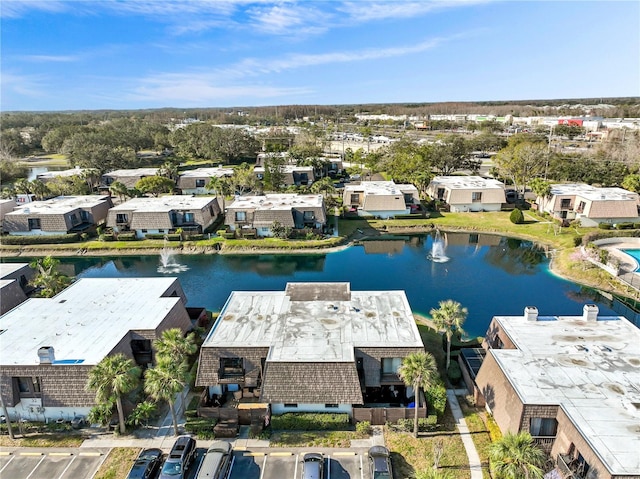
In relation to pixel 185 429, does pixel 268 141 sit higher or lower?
higher

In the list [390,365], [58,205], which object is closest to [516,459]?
[390,365]

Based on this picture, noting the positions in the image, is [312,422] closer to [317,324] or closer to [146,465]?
[317,324]

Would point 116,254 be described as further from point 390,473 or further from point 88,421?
point 390,473

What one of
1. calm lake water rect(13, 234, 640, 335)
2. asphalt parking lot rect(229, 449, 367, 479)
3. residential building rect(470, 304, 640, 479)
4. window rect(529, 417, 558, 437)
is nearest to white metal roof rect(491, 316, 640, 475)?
residential building rect(470, 304, 640, 479)

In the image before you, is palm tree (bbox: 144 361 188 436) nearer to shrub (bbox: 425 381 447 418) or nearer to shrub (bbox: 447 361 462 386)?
shrub (bbox: 425 381 447 418)

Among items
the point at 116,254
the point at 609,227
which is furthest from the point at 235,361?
the point at 609,227

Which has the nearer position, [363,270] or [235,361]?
[235,361]
